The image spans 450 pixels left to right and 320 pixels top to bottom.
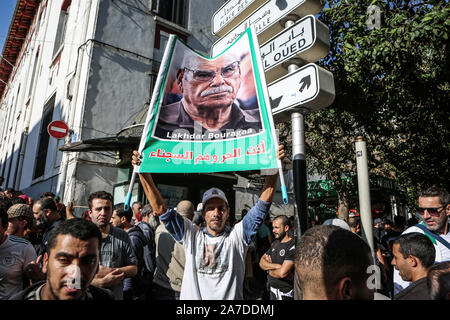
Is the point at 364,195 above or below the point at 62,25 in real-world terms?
below

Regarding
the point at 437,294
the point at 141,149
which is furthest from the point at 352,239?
the point at 141,149

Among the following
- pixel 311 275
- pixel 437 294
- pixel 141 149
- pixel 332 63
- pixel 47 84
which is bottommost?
pixel 437 294

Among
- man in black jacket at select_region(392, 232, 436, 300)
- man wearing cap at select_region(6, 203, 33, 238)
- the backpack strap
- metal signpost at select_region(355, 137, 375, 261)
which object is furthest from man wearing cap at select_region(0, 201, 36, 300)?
the backpack strap

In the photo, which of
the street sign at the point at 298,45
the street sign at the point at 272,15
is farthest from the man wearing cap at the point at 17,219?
the street sign at the point at 298,45

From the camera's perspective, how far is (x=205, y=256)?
2508 mm

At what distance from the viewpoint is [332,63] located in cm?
643

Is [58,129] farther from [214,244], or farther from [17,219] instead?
[214,244]

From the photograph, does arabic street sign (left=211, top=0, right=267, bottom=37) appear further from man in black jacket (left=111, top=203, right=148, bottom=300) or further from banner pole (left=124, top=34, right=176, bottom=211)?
man in black jacket (left=111, top=203, right=148, bottom=300)

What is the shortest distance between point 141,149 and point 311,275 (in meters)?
1.68

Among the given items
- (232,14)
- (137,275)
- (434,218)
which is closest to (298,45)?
(232,14)

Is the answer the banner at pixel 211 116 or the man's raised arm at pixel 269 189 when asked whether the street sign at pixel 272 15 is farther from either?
the man's raised arm at pixel 269 189

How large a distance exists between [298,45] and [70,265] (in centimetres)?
239

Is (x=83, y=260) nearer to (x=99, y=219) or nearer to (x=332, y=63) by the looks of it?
(x=99, y=219)
